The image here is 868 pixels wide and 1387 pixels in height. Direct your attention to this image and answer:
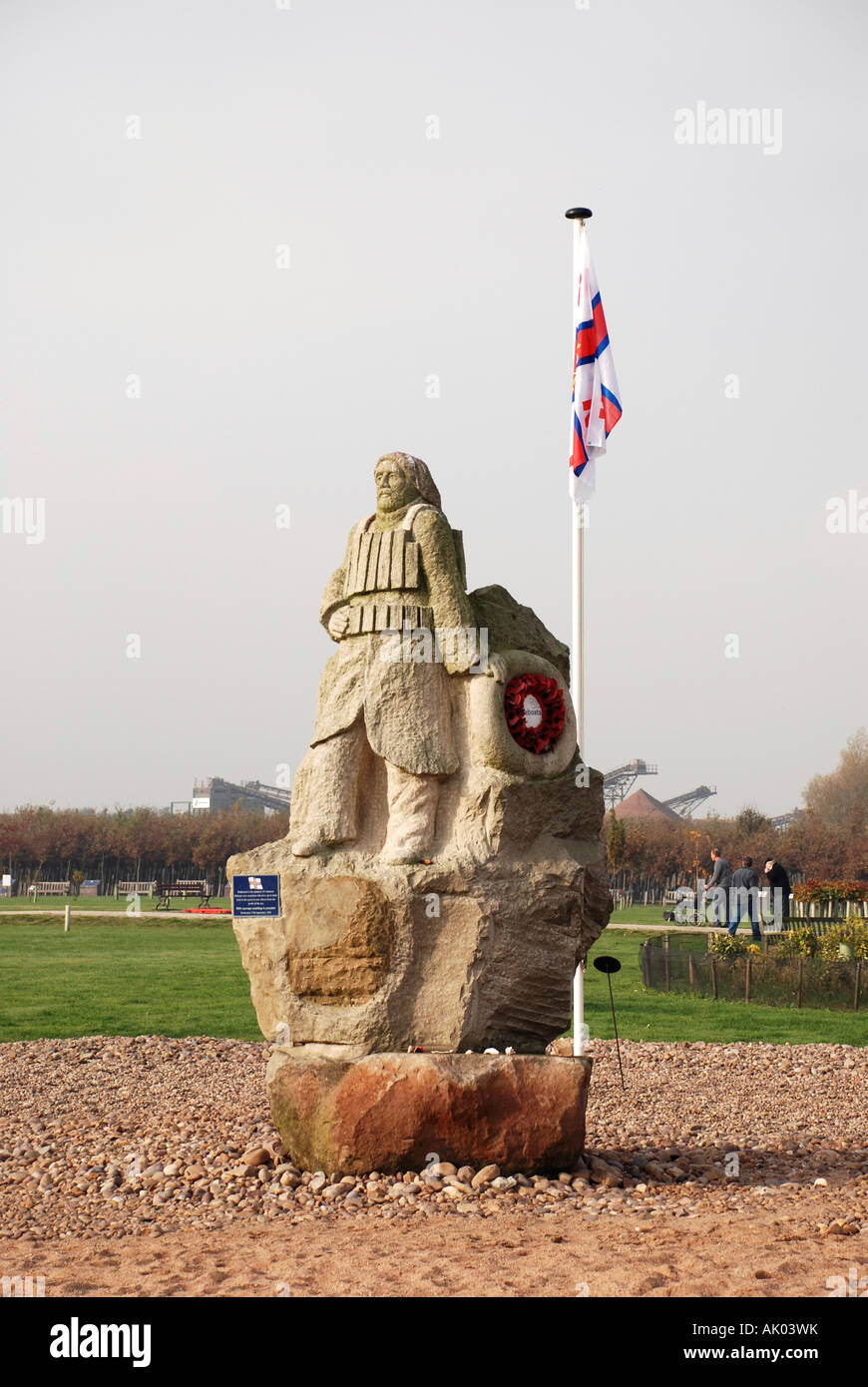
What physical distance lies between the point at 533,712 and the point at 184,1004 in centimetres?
874

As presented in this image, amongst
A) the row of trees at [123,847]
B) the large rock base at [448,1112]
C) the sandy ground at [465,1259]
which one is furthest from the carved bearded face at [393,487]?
the row of trees at [123,847]

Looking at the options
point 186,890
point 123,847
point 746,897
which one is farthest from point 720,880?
point 123,847

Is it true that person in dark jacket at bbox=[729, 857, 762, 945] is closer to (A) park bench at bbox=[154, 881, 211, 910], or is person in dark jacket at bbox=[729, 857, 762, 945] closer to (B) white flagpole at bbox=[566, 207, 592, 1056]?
(B) white flagpole at bbox=[566, 207, 592, 1056]

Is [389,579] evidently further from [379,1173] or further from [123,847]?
[123,847]

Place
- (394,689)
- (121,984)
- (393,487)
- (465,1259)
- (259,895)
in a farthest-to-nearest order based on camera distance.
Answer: (121,984) < (393,487) < (394,689) < (259,895) < (465,1259)

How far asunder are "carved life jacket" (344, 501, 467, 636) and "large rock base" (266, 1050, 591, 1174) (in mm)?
2510

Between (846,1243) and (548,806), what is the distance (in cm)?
283

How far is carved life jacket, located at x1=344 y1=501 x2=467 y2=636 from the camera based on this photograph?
24.0 feet

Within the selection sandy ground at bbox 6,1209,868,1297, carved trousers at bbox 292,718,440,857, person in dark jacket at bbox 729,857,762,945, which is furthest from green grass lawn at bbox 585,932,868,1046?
sandy ground at bbox 6,1209,868,1297

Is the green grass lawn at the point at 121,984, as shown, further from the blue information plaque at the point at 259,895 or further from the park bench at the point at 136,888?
the park bench at the point at 136,888

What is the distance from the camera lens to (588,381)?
439 inches

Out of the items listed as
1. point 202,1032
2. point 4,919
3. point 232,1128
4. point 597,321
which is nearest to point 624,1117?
point 232,1128

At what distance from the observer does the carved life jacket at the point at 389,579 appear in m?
7.31

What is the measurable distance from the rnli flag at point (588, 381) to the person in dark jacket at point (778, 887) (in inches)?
304
